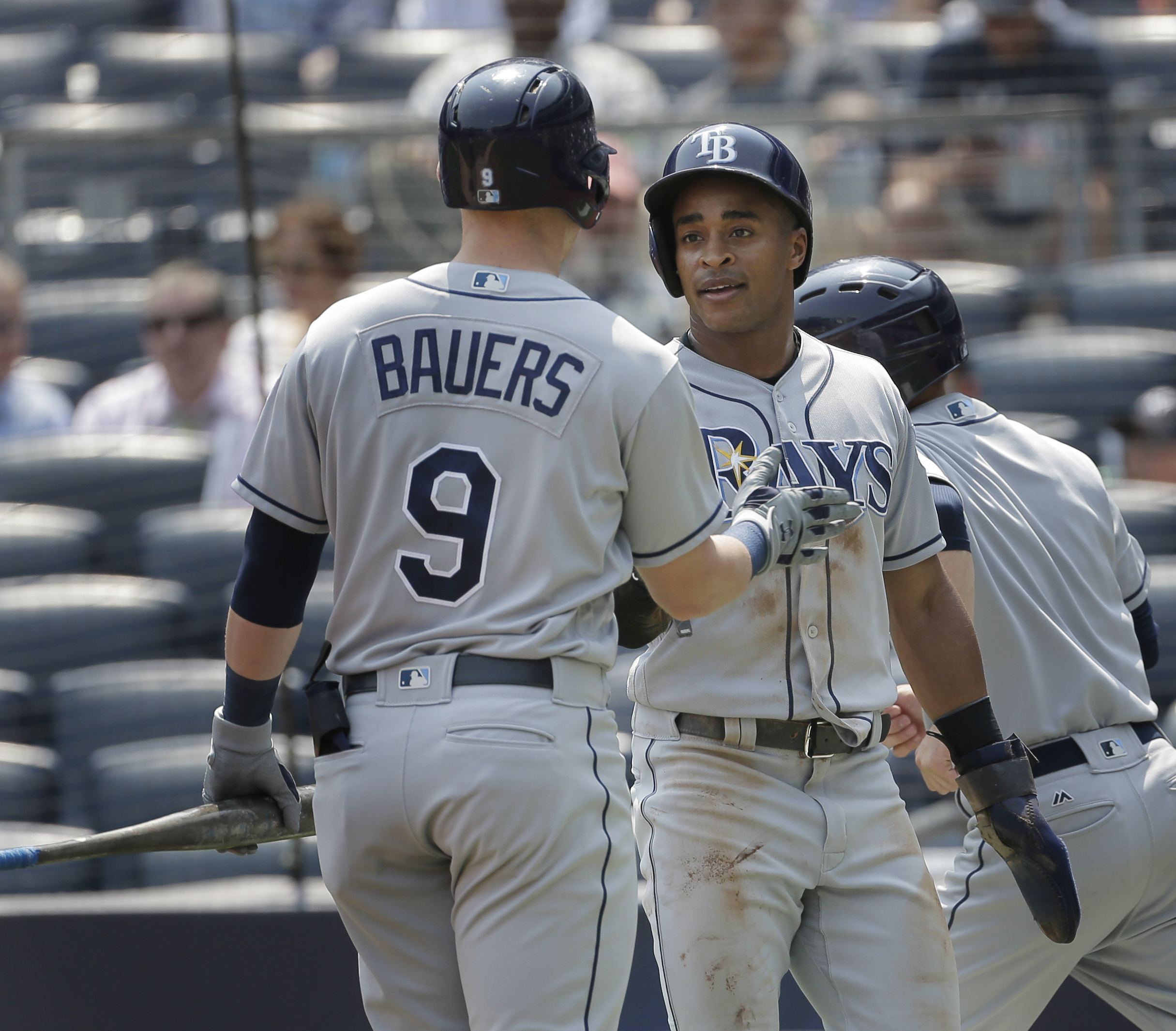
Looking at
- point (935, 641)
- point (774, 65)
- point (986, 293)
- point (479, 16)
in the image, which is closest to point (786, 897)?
point (935, 641)

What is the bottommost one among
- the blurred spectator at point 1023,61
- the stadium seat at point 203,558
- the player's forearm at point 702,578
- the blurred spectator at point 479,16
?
the stadium seat at point 203,558

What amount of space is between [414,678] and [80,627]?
2.92 metres

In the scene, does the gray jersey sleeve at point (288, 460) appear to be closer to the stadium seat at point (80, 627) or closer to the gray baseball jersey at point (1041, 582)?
the gray baseball jersey at point (1041, 582)

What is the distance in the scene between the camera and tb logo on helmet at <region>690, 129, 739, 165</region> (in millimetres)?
2371

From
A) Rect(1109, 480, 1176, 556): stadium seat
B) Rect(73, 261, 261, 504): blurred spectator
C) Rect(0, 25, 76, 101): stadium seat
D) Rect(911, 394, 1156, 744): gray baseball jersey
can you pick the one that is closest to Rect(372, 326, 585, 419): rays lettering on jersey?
Rect(911, 394, 1156, 744): gray baseball jersey

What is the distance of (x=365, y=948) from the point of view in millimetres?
1964

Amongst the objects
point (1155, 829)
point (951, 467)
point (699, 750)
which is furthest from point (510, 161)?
point (1155, 829)

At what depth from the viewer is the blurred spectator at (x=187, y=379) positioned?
4957mm

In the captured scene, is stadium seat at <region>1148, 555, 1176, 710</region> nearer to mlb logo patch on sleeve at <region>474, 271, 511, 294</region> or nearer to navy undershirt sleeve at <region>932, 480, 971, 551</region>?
navy undershirt sleeve at <region>932, 480, 971, 551</region>

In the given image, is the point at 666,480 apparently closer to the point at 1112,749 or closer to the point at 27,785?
the point at 1112,749

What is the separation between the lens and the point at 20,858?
2137mm

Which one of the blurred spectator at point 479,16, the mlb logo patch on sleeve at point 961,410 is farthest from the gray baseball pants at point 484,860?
the blurred spectator at point 479,16

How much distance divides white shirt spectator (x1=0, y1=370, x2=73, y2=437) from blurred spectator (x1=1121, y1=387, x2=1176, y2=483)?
11.9 ft

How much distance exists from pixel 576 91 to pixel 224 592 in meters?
2.85
